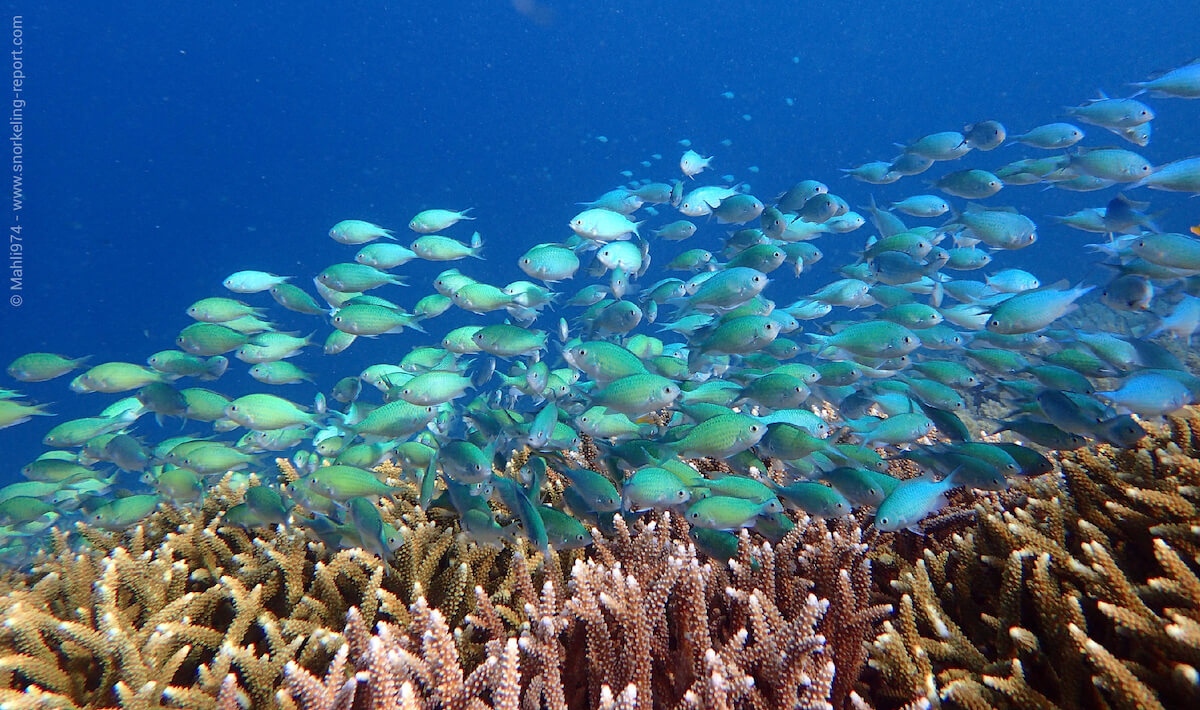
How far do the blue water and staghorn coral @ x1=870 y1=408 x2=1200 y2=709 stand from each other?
42214 mm

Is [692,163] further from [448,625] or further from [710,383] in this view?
[448,625]

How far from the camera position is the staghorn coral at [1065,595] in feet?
6.18

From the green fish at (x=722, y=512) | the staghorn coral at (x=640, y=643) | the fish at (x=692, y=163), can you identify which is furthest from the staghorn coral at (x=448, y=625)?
the fish at (x=692, y=163)

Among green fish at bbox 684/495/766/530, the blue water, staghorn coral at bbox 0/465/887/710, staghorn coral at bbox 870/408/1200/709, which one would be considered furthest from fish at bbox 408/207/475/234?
the blue water

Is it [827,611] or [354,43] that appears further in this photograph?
[354,43]

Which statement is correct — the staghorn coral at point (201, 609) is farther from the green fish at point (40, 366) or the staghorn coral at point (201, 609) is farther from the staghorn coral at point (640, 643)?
the green fish at point (40, 366)

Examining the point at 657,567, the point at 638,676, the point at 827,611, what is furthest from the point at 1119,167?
the point at 638,676

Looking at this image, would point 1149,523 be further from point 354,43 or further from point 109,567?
point 354,43

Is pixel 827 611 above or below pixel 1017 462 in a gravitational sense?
below

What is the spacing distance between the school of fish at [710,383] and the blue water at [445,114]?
124 ft

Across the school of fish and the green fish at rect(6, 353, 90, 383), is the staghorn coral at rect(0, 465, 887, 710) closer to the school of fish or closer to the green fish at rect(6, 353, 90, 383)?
the school of fish

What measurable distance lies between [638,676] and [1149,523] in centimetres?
247

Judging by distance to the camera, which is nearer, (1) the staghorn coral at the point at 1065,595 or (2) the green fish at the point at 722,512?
(1) the staghorn coral at the point at 1065,595

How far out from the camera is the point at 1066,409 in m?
3.00
